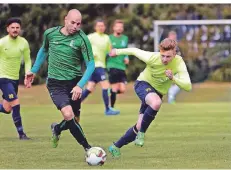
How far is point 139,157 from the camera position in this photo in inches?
438

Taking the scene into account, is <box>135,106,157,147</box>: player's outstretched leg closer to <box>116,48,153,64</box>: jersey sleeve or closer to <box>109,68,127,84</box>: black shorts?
<box>116,48,153,64</box>: jersey sleeve

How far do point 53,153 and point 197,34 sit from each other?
18.2 metres

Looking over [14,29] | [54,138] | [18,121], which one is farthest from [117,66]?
[54,138]

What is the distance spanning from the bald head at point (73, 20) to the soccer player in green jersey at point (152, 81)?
767mm

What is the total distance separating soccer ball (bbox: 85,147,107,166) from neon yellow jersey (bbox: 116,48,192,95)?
1297 millimetres

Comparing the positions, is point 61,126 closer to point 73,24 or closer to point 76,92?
point 76,92

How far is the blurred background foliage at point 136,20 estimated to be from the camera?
29708 millimetres

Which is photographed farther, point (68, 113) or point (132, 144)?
point (132, 144)

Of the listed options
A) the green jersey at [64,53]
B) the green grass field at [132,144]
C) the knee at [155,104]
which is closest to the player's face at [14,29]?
the green grass field at [132,144]

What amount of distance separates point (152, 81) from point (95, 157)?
1.66 m

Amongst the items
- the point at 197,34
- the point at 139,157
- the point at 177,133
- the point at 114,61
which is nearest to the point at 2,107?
the point at 177,133

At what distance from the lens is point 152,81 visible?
11438 millimetres

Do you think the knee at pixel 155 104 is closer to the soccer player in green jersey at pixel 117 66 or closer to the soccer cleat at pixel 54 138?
the soccer cleat at pixel 54 138

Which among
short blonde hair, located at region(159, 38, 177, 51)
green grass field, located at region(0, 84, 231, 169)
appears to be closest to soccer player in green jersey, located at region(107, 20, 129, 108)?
green grass field, located at region(0, 84, 231, 169)
